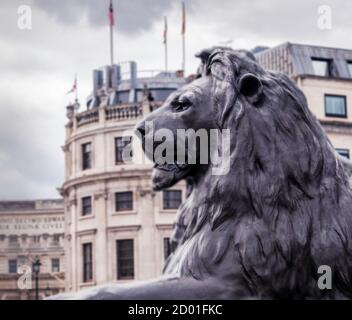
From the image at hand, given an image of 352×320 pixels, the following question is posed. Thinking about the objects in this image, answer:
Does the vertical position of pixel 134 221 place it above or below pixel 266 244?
above

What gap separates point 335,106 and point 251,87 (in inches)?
1415

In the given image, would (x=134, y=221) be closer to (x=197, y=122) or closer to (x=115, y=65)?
(x=115, y=65)

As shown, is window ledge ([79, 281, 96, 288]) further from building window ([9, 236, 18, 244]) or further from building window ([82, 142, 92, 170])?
building window ([9, 236, 18, 244])

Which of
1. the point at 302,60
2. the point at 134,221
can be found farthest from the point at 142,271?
the point at 302,60

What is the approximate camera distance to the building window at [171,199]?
1682 inches

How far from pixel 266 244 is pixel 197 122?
0.68 metres

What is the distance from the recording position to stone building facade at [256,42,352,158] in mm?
38781

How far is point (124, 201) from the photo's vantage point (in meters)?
43.5

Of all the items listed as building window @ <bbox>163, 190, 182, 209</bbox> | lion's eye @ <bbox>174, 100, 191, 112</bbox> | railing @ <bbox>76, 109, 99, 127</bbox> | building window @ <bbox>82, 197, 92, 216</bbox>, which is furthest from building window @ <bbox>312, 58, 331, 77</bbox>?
lion's eye @ <bbox>174, 100, 191, 112</bbox>

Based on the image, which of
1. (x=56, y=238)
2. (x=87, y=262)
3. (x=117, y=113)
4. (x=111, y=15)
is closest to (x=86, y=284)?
(x=87, y=262)

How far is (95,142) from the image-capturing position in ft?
144

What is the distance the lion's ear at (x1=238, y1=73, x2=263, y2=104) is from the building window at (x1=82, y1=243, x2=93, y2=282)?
3955 cm

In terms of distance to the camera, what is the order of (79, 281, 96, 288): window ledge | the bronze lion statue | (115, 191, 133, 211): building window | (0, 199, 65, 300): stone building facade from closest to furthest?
the bronze lion statue, (79, 281, 96, 288): window ledge, (115, 191, 133, 211): building window, (0, 199, 65, 300): stone building facade

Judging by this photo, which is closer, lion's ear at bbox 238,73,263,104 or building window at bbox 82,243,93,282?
lion's ear at bbox 238,73,263,104
